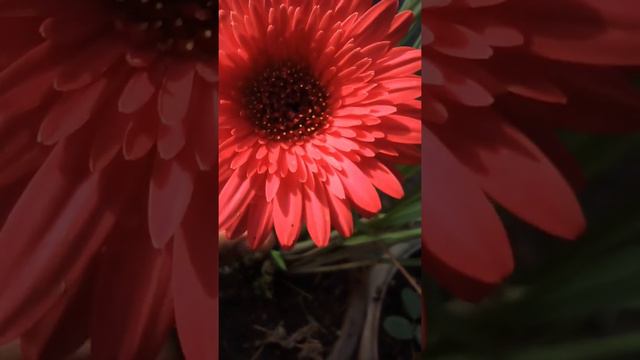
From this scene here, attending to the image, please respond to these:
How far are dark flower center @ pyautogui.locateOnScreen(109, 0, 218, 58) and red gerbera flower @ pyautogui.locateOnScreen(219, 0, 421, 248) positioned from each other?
2 cm

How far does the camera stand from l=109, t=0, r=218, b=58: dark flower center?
0.57m

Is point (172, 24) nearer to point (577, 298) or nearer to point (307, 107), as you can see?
point (307, 107)

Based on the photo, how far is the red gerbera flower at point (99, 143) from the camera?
0.57 meters

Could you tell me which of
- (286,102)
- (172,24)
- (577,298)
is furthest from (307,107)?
(577,298)

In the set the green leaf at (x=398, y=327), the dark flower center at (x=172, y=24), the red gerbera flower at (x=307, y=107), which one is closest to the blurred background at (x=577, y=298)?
the green leaf at (x=398, y=327)

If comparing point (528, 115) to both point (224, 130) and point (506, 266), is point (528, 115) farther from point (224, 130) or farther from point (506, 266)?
point (224, 130)

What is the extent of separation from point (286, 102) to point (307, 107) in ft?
0.06

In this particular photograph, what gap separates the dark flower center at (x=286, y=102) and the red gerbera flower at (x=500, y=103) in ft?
0.32

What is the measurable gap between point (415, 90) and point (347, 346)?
9.4 inches

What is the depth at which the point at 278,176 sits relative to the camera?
58 cm

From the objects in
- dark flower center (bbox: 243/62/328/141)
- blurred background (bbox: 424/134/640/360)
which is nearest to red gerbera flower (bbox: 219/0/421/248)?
dark flower center (bbox: 243/62/328/141)

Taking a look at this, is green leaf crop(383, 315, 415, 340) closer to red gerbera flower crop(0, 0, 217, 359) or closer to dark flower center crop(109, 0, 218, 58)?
red gerbera flower crop(0, 0, 217, 359)

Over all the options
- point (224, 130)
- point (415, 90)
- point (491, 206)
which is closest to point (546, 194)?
point (491, 206)

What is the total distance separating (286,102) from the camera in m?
0.58
